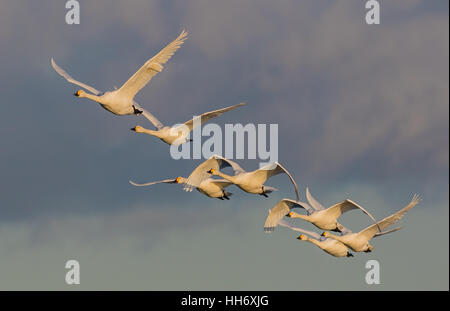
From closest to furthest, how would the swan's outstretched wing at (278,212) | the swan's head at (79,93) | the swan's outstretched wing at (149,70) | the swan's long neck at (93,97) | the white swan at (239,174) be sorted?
the swan's outstretched wing at (149,70), the swan's long neck at (93,97), the swan's head at (79,93), the white swan at (239,174), the swan's outstretched wing at (278,212)

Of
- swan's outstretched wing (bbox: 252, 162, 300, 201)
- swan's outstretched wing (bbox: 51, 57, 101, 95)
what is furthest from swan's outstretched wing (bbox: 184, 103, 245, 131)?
swan's outstretched wing (bbox: 51, 57, 101, 95)

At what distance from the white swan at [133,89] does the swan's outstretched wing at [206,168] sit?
21.0 feet

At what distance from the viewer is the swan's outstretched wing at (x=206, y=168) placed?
56.8 m

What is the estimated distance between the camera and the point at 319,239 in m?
63.5

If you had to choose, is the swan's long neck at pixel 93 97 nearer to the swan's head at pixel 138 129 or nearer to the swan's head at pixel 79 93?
Result: the swan's head at pixel 79 93

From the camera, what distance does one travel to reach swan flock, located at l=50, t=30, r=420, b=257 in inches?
1954

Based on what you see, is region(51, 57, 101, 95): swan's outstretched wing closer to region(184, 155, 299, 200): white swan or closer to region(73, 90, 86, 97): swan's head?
region(73, 90, 86, 97): swan's head

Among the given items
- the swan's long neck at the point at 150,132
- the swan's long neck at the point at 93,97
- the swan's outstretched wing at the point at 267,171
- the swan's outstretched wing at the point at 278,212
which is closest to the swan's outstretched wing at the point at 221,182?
the swan's outstretched wing at the point at 278,212

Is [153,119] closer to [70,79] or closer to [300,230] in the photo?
[70,79]

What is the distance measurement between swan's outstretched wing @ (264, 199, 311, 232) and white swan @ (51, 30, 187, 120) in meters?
12.0

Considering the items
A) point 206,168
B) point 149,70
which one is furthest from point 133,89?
point 206,168

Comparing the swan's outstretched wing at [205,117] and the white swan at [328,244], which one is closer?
the swan's outstretched wing at [205,117]

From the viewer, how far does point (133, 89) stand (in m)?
49.9

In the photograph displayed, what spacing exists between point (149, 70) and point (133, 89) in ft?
5.18
